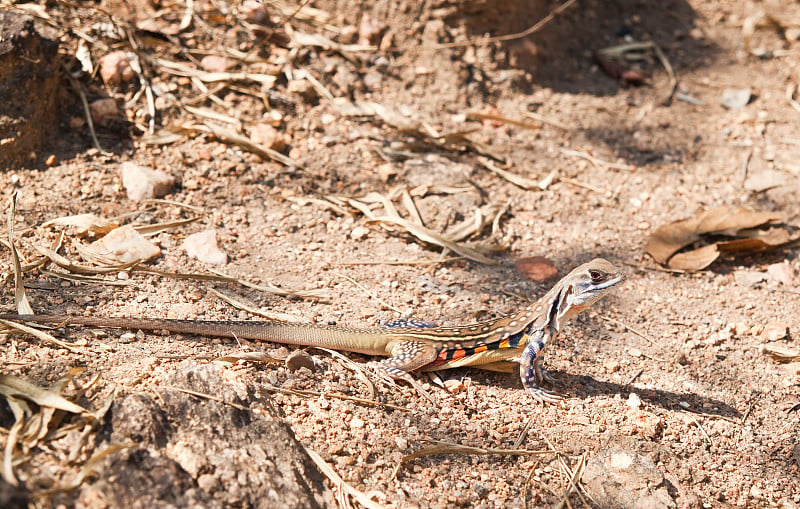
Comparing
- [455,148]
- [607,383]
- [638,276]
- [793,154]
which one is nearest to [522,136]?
[455,148]

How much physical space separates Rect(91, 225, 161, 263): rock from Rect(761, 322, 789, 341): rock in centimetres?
366

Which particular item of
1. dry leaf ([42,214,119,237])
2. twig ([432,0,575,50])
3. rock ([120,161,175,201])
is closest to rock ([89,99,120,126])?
rock ([120,161,175,201])

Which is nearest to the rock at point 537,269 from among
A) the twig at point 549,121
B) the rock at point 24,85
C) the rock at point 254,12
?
the twig at point 549,121

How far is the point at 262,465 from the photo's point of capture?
2842 mm

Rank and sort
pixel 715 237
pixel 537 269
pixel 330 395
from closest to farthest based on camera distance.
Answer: pixel 330 395 → pixel 537 269 → pixel 715 237

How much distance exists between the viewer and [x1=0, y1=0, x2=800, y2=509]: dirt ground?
354cm

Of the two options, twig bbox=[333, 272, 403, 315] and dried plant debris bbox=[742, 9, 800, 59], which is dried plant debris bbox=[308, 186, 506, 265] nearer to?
twig bbox=[333, 272, 403, 315]

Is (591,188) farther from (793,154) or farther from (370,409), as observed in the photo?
(370,409)

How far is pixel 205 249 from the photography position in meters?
4.51

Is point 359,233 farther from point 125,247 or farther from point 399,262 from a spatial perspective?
point 125,247

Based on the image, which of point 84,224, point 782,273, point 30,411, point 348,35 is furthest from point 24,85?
A: point 782,273

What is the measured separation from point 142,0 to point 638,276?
4275mm

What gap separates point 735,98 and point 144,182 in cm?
514

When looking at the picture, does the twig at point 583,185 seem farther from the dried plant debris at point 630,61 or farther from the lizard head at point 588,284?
the lizard head at point 588,284
